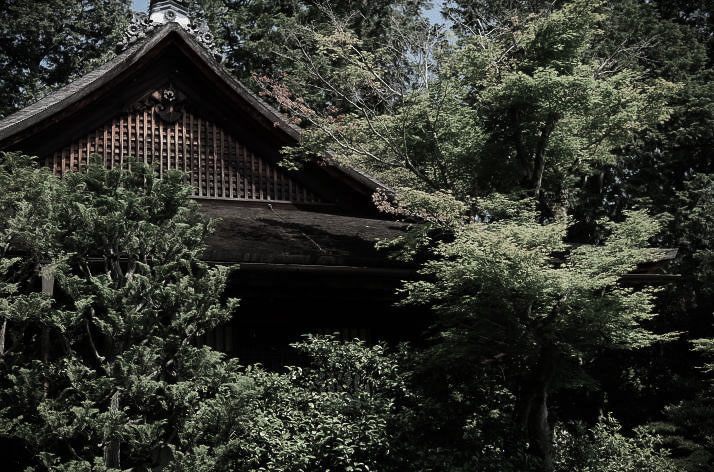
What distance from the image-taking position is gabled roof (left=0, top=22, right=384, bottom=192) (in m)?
10.0

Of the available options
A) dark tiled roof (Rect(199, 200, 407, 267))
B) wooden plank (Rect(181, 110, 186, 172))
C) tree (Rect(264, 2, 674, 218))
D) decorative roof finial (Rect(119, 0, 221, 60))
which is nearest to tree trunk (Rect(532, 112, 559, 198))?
tree (Rect(264, 2, 674, 218))

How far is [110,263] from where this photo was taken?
6.39 m

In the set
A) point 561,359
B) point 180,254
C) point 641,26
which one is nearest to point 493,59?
point 561,359

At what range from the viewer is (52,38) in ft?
94.8

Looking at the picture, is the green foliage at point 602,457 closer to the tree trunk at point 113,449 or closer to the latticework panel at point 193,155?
the tree trunk at point 113,449

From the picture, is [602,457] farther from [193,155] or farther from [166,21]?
[166,21]

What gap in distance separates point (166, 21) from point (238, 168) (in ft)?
9.86

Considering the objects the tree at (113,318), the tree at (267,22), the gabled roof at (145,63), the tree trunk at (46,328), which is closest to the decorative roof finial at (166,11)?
the gabled roof at (145,63)

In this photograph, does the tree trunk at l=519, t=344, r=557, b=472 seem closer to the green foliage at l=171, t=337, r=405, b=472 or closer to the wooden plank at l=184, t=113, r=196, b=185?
the green foliage at l=171, t=337, r=405, b=472

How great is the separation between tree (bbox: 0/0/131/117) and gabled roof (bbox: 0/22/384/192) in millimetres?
18946

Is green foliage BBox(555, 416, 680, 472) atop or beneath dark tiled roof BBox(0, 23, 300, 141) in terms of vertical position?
beneath

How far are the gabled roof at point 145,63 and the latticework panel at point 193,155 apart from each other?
0.48 m

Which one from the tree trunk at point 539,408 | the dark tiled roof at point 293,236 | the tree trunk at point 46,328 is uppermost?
the dark tiled roof at point 293,236

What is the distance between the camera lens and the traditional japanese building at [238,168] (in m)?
8.82
